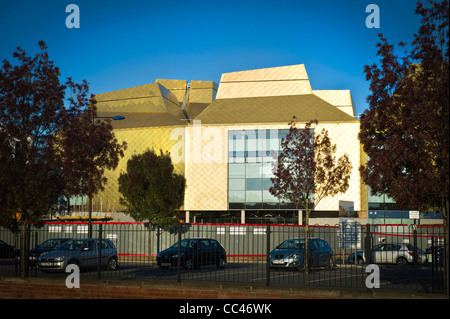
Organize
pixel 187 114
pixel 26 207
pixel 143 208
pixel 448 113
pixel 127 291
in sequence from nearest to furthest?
pixel 448 113 → pixel 127 291 → pixel 26 207 → pixel 143 208 → pixel 187 114

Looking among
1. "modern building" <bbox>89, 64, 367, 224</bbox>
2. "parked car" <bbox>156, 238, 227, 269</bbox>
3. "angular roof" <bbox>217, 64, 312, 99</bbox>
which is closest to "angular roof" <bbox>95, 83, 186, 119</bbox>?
"modern building" <bbox>89, 64, 367, 224</bbox>

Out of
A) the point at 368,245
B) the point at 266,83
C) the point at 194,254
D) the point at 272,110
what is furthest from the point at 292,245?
the point at 266,83

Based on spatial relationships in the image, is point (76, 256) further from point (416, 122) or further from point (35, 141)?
point (416, 122)

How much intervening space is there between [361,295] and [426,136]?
4.54m

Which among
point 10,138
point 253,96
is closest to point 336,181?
point 10,138

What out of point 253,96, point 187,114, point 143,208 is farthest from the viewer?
point 187,114

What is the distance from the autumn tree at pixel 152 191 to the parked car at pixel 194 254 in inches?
551

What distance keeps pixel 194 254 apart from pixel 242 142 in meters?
36.9

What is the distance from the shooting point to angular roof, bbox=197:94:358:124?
193 ft

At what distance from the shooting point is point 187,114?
234 feet

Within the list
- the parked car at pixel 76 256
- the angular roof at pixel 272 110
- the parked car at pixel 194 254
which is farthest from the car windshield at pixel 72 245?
the angular roof at pixel 272 110
